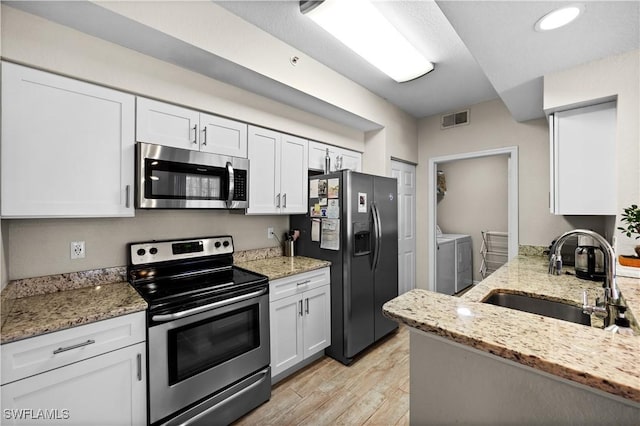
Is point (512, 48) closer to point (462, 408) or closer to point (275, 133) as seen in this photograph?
point (275, 133)

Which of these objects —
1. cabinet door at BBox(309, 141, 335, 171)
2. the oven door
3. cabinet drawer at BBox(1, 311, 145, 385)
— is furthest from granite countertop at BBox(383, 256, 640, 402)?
cabinet door at BBox(309, 141, 335, 171)

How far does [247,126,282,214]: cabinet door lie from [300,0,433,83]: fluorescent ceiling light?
3.21 feet

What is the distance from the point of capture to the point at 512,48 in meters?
1.75

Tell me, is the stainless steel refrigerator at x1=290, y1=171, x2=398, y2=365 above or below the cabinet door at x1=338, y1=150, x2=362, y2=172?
below

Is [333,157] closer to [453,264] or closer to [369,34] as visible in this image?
[369,34]

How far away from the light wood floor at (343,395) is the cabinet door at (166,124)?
1.96 m

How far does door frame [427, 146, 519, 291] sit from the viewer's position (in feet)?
10.6

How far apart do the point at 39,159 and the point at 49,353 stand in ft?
3.24

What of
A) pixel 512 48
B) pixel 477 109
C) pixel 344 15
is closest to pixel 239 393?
pixel 344 15

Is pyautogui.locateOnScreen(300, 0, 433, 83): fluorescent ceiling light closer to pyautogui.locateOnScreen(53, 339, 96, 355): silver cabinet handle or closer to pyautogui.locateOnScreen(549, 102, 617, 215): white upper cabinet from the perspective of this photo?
pyautogui.locateOnScreen(549, 102, 617, 215): white upper cabinet

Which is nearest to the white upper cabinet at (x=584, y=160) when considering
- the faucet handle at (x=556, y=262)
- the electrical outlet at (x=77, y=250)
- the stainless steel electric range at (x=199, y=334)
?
the faucet handle at (x=556, y=262)

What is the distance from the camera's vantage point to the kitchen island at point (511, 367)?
0.65 meters

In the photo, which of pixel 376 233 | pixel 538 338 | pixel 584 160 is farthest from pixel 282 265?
pixel 584 160

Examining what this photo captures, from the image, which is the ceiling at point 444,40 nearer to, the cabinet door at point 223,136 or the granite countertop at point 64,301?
the cabinet door at point 223,136
